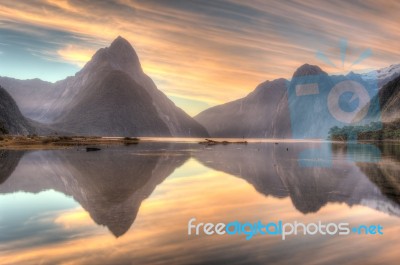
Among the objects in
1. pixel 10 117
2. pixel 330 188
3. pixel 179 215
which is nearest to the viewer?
pixel 179 215

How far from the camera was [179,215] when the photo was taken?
21.8 metres

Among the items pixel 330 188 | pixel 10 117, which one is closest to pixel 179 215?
pixel 330 188

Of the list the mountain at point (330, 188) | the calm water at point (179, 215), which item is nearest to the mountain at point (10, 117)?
the calm water at point (179, 215)

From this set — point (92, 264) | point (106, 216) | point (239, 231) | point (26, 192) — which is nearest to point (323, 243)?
point (239, 231)

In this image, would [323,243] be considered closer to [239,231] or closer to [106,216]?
[239,231]

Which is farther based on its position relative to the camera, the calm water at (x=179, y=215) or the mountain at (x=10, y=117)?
the mountain at (x=10, y=117)

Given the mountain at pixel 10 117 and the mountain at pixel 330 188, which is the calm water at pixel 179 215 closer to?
the mountain at pixel 330 188

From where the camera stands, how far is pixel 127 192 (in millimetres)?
29828

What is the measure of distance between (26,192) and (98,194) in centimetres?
597

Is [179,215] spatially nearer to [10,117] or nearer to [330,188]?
[330,188]

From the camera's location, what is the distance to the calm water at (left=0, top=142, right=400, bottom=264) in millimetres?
14836

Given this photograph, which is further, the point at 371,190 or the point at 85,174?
the point at 85,174

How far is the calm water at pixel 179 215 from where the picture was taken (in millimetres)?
14836

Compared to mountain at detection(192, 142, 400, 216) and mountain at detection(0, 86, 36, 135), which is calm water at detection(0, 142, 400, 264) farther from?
mountain at detection(0, 86, 36, 135)
